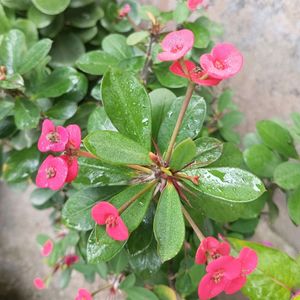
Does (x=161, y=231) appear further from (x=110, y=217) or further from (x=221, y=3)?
(x=221, y=3)

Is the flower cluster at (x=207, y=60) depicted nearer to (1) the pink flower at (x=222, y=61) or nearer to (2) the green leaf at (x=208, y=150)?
(1) the pink flower at (x=222, y=61)

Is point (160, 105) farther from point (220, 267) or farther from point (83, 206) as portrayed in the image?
point (220, 267)

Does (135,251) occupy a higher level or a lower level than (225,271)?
lower

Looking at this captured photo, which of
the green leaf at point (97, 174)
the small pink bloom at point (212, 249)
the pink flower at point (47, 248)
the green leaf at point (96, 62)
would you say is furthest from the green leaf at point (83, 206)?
the pink flower at point (47, 248)

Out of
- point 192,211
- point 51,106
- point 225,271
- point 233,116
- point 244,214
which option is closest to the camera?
point 225,271

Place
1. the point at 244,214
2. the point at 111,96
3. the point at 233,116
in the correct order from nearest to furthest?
the point at 111,96, the point at 244,214, the point at 233,116

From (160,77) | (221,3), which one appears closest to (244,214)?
(160,77)
